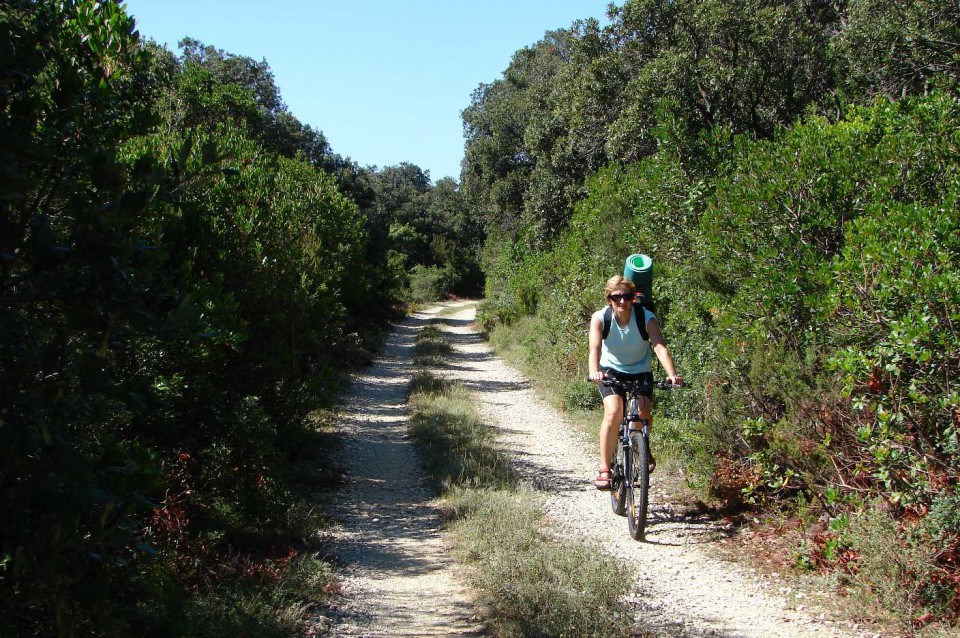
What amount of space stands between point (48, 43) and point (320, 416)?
8.61 metres

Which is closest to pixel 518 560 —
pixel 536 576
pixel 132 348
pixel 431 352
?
pixel 536 576

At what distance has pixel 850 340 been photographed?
194 inches

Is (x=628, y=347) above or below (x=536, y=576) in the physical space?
above

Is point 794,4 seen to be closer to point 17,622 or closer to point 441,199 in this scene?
point 17,622

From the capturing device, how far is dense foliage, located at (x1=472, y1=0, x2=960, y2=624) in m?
4.25

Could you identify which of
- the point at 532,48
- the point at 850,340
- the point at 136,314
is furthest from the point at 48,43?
the point at 532,48

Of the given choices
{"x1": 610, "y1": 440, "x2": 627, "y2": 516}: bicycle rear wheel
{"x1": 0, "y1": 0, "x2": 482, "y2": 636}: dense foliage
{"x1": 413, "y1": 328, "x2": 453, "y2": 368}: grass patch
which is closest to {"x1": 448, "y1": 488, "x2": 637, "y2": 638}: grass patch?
{"x1": 610, "y1": 440, "x2": 627, "y2": 516}: bicycle rear wheel

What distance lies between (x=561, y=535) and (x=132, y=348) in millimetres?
3743

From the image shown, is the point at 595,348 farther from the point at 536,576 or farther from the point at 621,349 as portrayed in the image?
the point at 536,576

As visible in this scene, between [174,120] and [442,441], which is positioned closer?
[442,441]

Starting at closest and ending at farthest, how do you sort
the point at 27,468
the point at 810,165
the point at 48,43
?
the point at 27,468, the point at 48,43, the point at 810,165

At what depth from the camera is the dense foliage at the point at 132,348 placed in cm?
198

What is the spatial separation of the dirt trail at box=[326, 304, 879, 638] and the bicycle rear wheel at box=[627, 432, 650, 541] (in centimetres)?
14

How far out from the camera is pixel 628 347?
6078 mm
